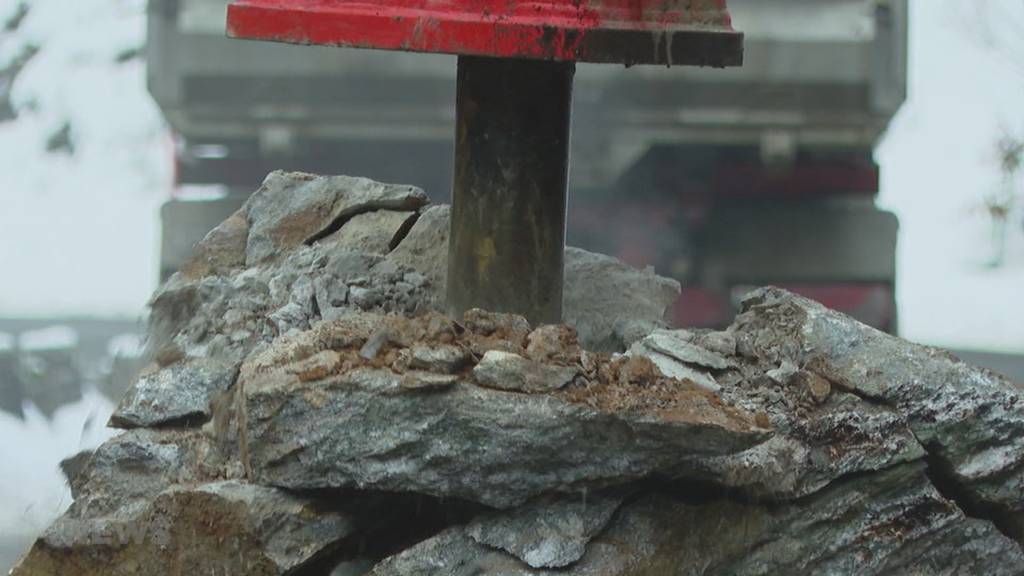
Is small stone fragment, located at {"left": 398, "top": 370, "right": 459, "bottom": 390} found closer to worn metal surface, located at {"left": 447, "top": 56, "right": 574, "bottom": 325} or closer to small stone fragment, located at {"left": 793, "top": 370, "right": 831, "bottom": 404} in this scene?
worn metal surface, located at {"left": 447, "top": 56, "right": 574, "bottom": 325}

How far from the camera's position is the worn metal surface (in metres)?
2.74

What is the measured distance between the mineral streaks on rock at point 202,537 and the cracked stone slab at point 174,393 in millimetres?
273

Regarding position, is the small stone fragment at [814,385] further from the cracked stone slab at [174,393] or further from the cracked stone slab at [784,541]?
the cracked stone slab at [174,393]

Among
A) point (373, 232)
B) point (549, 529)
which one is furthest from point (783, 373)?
point (373, 232)

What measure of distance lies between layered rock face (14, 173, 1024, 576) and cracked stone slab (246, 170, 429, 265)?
1.59 feet


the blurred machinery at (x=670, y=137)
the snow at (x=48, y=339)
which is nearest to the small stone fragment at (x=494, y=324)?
the blurred machinery at (x=670, y=137)

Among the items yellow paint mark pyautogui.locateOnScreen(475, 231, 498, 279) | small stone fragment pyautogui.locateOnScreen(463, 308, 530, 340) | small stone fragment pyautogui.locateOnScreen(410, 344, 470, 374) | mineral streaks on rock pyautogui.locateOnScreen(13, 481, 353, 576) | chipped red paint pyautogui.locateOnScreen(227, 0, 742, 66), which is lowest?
mineral streaks on rock pyautogui.locateOnScreen(13, 481, 353, 576)

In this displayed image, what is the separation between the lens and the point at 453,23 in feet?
7.93

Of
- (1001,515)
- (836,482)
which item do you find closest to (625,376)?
(836,482)

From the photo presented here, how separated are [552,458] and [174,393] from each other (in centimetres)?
83

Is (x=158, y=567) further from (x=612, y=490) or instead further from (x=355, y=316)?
(x=612, y=490)

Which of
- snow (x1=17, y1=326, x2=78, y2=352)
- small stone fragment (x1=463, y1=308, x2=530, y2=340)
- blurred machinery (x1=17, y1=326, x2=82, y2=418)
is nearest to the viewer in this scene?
small stone fragment (x1=463, y1=308, x2=530, y2=340)

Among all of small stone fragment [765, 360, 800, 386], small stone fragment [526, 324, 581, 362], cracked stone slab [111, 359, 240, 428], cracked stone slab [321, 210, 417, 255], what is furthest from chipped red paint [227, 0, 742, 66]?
cracked stone slab [321, 210, 417, 255]

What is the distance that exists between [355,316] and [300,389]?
0.27 meters
